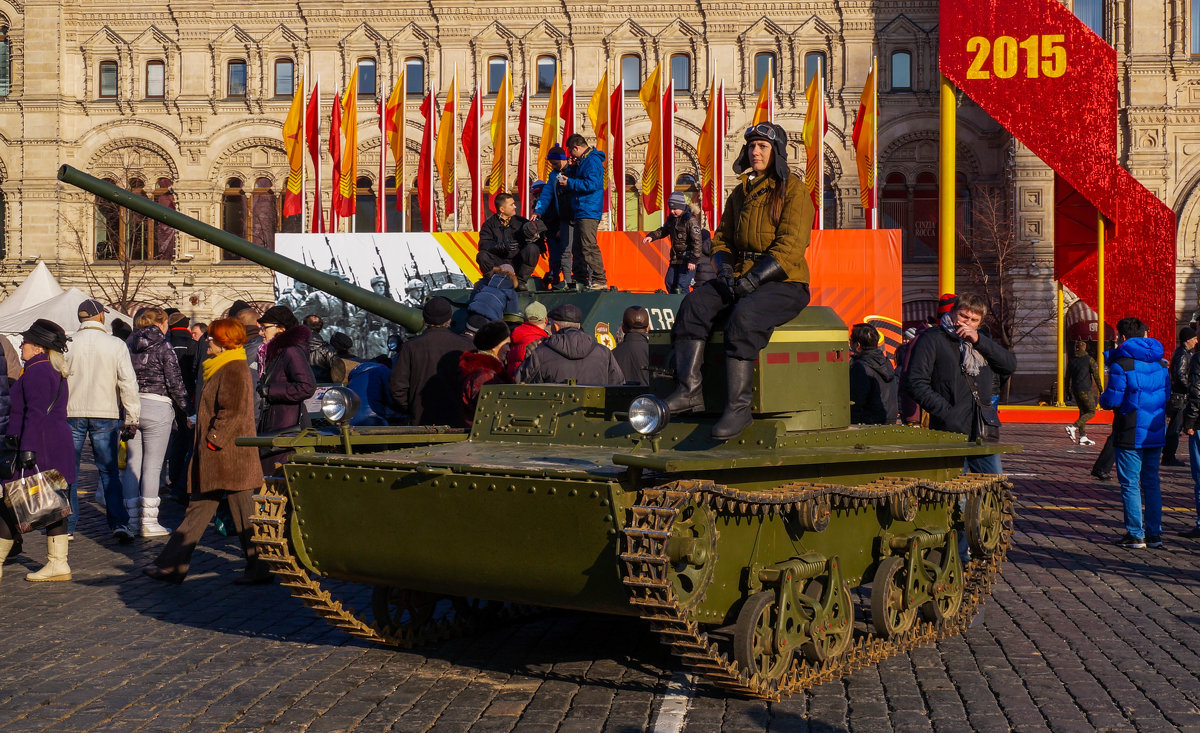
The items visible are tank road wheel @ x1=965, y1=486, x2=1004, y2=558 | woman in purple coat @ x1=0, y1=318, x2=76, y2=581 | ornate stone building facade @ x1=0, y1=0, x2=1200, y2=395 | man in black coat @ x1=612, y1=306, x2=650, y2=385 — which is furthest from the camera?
ornate stone building facade @ x1=0, y1=0, x2=1200, y2=395

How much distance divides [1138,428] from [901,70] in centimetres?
3261

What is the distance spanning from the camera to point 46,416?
9.85 meters

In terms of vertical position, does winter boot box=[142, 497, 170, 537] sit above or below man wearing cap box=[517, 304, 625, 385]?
below

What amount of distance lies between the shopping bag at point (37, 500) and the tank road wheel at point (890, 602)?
5.46 meters

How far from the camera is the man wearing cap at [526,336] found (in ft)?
31.8

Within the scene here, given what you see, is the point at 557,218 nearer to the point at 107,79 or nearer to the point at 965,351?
the point at 965,351

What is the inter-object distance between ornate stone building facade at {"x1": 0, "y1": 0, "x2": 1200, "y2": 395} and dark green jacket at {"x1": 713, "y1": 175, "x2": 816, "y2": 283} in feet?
111

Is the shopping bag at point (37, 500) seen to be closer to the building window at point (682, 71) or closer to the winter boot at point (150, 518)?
the winter boot at point (150, 518)

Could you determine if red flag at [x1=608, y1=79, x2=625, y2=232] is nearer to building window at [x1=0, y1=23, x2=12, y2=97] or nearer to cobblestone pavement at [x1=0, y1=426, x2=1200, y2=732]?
building window at [x1=0, y1=23, x2=12, y2=97]

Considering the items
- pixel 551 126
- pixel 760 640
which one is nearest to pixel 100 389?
pixel 760 640

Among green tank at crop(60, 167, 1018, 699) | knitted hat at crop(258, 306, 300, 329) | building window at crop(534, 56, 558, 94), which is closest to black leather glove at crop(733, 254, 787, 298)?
green tank at crop(60, 167, 1018, 699)

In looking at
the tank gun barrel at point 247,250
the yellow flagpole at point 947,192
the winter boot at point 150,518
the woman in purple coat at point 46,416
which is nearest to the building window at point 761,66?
the yellow flagpole at point 947,192

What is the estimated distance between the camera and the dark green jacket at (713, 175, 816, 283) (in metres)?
7.31

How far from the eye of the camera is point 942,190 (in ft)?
86.1
